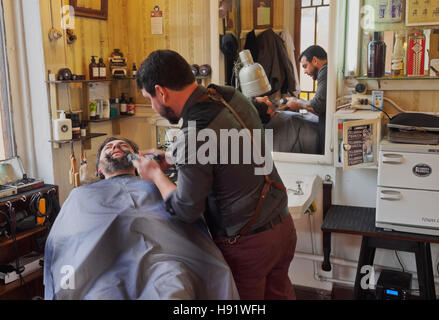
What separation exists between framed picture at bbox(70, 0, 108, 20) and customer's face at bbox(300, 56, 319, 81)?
1666 mm

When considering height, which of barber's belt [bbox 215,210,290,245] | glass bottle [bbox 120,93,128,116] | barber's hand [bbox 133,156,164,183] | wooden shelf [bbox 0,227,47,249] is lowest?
wooden shelf [bbox 0,227,47,249]

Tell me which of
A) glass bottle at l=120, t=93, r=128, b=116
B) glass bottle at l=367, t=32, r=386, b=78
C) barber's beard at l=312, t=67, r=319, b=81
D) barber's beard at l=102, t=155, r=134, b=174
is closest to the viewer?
barber's beard at l=102, t=155, r=134, b=174

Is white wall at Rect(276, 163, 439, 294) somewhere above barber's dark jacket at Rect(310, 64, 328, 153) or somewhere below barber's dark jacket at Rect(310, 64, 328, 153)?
below

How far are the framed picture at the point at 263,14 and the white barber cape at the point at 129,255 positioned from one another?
1.44 m

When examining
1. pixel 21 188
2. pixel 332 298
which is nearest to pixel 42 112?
pixel 21 188

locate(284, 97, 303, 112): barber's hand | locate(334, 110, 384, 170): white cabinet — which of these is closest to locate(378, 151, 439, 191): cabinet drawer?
locate(334, 110, 384, 170): white cabinet

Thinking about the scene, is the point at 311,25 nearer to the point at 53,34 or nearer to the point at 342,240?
the point at 342,240

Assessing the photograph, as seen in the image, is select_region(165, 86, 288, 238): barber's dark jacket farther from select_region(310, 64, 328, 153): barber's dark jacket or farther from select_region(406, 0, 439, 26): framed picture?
select_region(406, 0, 439, 26): framed picture

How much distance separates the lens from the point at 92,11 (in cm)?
344

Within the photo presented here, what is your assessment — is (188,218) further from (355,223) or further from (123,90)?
(123,90)

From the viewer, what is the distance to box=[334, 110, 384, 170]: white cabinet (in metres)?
2.62

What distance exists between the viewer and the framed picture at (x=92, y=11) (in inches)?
129

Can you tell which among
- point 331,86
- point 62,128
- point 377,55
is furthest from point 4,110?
point 377,55

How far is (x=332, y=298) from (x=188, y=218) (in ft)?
5.79
